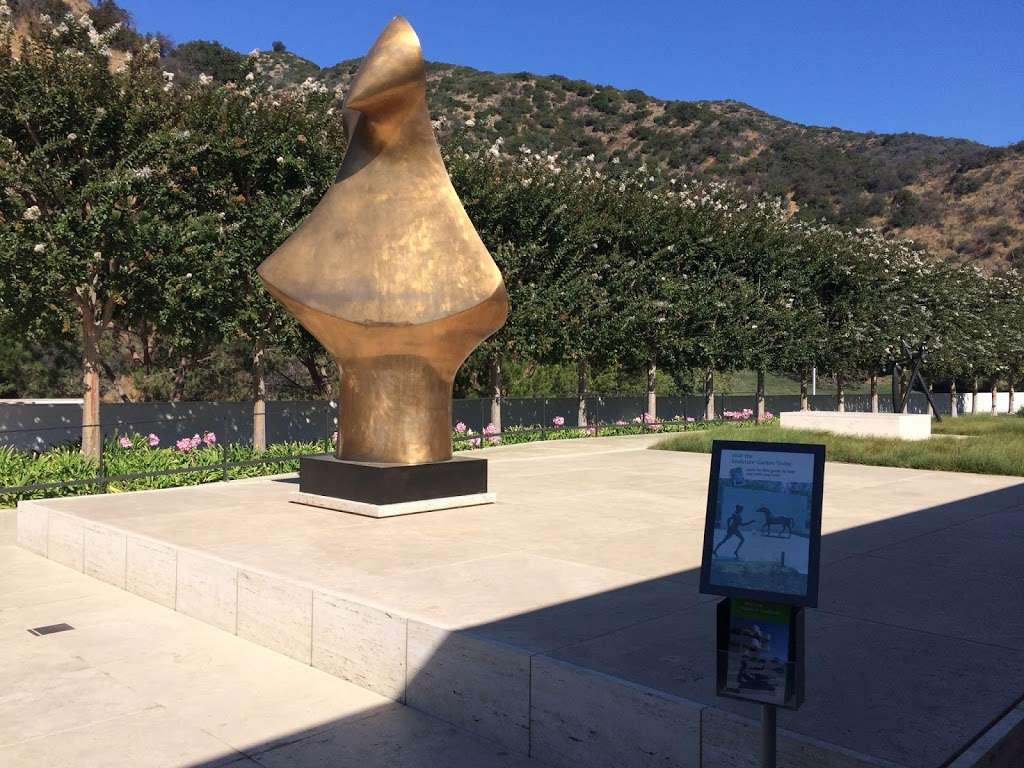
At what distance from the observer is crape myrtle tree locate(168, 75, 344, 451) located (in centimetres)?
1656

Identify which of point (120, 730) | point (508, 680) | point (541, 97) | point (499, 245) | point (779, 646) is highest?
point (541, 97)

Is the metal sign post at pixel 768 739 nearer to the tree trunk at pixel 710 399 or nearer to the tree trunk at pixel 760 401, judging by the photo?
the tree trunk at pixel 710 399

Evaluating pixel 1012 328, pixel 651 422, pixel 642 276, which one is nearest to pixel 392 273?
pixel 642 276

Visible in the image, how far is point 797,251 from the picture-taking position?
29484 mm

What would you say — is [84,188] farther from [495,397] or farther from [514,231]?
[514,231]

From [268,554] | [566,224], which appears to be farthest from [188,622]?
[566,224]

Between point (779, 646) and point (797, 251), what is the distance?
27.9m

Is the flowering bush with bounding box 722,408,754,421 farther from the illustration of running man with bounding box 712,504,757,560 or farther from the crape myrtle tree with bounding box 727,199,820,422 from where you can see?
the illustration of running man with bounding box 712,504,757,560

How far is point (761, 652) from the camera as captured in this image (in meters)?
3.31

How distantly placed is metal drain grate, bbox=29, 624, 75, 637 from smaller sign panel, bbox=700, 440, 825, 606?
4903 mm

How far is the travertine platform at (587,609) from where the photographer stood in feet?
12.8

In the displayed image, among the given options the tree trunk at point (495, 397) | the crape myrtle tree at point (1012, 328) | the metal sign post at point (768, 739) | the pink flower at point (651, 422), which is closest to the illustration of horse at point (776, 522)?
the metal sign post at point (768, 739)

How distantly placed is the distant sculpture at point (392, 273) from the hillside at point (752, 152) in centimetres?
5074

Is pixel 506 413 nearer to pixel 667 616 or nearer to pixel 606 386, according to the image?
pixel 606 386
